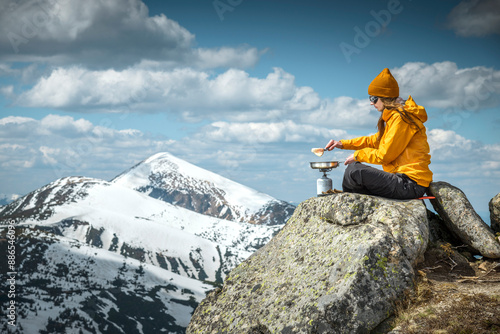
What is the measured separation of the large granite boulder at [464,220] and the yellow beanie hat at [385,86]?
3.63 meters

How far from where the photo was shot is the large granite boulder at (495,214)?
14.2 metres

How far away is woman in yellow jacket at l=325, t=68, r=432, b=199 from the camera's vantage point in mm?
12328

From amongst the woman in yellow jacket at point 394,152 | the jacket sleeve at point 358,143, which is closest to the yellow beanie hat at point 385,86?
the woman in yellow jacket at point 394,152

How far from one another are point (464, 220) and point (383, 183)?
9.84ft

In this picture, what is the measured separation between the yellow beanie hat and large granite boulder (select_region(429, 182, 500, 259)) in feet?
11.9

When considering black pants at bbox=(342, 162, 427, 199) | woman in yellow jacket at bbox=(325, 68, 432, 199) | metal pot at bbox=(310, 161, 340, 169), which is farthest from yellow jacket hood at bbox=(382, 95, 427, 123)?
metal pot at bbox=(310, 161, 340, 169)

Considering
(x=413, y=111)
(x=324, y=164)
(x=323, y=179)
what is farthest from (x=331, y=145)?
(x=413, y=111)

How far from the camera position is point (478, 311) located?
369 inches

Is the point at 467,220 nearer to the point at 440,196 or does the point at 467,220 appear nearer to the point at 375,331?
the point at 440,196

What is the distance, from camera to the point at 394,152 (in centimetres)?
1255

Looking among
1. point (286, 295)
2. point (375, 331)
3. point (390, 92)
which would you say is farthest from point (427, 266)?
point (390, 92)

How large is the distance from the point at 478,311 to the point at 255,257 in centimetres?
680

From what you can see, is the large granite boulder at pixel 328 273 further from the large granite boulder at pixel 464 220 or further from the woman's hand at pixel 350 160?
the large granite boulder at pixel 464 220

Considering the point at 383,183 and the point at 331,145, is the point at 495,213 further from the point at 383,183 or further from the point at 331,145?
the point at 331,145
